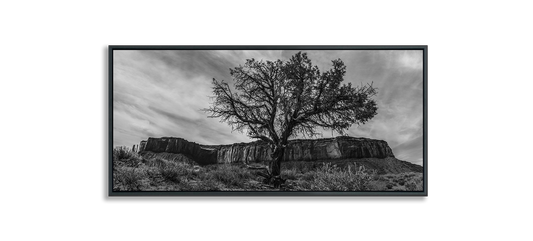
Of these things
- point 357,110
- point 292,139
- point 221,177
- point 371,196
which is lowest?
point 371,196

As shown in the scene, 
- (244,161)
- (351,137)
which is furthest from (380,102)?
(244,161)

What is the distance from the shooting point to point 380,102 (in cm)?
400

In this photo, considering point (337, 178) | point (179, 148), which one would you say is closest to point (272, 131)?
point (337, 178)

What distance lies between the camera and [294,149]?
408 centimetres

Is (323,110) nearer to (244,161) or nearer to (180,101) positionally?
(244,161)

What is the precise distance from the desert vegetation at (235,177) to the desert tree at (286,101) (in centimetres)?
37

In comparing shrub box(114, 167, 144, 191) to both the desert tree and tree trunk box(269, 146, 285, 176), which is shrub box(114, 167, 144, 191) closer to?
the desert tree

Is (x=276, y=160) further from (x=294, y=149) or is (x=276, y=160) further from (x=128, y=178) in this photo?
(x=128, y=178)

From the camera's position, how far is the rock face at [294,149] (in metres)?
3.99

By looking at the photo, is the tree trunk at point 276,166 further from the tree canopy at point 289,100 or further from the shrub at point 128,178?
the shrub at point 128,178

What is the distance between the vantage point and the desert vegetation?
401 centimetres

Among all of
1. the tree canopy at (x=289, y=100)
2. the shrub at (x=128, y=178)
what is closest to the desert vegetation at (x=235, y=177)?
the shrub at (x=128, y=178)

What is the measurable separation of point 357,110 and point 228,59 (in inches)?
89.8

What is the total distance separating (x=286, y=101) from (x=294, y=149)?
82 centimetres
